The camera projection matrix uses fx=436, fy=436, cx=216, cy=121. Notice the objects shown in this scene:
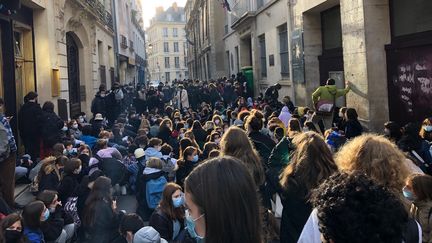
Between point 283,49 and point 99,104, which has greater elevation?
point 283,49

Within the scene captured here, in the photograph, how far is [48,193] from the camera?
480cm

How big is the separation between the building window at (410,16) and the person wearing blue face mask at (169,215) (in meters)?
6.09

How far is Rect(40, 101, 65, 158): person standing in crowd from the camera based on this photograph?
793 centimetres

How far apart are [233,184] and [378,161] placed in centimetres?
153

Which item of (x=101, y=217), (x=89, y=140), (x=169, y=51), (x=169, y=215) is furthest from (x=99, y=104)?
(x=169, y=51)

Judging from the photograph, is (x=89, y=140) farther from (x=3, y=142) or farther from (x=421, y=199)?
(x=421, y=199)

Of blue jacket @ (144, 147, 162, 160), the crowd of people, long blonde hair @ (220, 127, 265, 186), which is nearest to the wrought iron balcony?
the crowd of people

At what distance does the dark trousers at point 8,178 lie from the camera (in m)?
6.30

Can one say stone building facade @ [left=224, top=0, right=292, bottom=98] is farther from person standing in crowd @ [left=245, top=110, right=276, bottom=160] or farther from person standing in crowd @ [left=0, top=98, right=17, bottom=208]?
person standing in crowd @ [left=0, top=98, right=17, bottom=208]

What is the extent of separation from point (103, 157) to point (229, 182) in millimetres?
5632

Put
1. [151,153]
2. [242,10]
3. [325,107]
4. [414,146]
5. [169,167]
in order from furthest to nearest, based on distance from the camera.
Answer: [242,10]
[325,107]
[151,153]
[169,167]
[414,146]

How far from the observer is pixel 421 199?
3.36 m

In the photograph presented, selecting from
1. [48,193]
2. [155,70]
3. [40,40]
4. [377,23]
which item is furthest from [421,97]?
[155,70]

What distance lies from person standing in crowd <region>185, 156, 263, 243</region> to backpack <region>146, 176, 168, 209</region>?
4.03m
